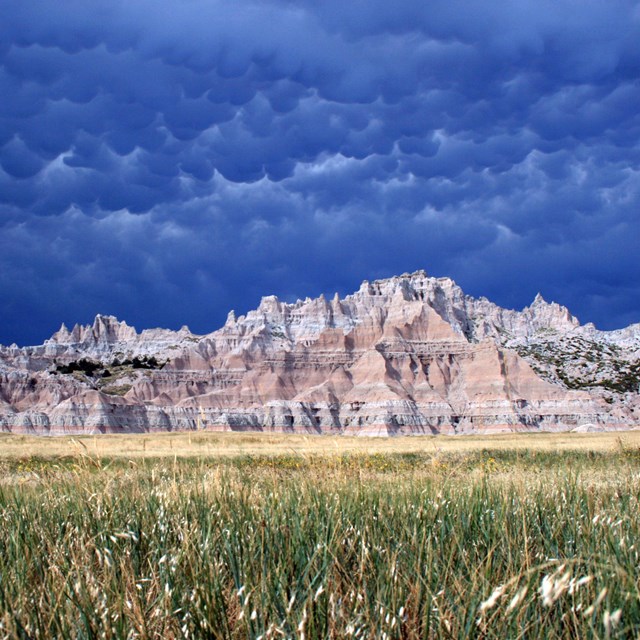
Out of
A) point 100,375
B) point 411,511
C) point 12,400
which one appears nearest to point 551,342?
point 100,375

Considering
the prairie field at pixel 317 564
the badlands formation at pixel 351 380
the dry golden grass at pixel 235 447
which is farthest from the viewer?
the badlands formation at pixel 351 380

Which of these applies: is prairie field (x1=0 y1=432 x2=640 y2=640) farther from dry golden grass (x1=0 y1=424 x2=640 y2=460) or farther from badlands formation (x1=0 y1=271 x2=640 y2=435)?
badlands formation (x1=0 y1=271 x2=640 y2=435)

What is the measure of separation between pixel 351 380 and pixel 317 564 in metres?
136

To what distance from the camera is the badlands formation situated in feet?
384

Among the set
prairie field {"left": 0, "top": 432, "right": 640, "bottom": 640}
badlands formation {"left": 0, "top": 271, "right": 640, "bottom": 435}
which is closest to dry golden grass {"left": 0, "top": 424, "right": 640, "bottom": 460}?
prairie field {"left": 0, "top": 432, "right": 640, "bottom": 640}

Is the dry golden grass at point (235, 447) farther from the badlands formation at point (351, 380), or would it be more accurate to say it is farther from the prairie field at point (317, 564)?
the badlands formation at point (351, 380)

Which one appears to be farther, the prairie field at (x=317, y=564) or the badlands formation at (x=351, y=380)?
the badlands formation at (x=351, y=380)

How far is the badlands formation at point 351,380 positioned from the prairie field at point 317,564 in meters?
99.0

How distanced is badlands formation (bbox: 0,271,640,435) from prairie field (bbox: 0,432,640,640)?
99040mm

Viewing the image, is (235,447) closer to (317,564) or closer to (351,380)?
(317,564)

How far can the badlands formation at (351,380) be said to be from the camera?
384 feet

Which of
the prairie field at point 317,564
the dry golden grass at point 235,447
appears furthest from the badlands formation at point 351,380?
the prairie field at point 317,564

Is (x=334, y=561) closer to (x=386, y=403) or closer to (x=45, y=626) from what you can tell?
(x=45, y=626)

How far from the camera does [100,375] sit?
17600cm
